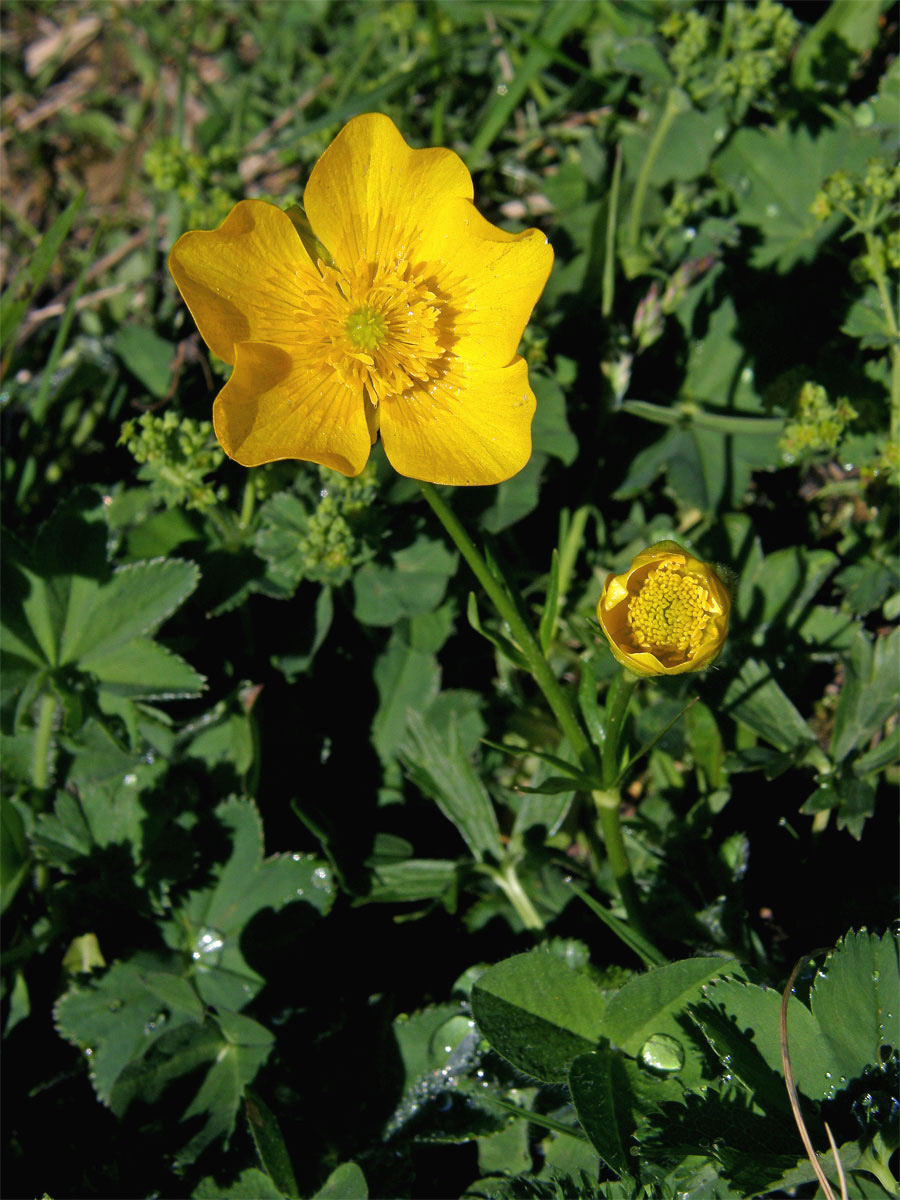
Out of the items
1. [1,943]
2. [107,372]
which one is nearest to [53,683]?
[1,943]

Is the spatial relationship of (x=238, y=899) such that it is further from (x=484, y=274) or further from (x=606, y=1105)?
(x=484, y=274)

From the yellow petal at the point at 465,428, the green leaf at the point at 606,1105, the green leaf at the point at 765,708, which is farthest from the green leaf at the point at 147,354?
the green leaf at the point at 606,1105

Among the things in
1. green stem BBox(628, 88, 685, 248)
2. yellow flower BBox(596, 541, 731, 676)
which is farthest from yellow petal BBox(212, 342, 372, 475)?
green stem BBox(628, 88, 685, 248)

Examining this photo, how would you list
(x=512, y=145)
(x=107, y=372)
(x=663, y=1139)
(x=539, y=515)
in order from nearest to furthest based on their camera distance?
(x=663, y=1139), (x=539, y=515), (x=107, y=372), (x=512, y=145)

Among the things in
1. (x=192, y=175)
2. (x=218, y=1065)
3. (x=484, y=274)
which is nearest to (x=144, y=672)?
(x=218, y=1065)

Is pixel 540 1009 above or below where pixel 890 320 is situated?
below

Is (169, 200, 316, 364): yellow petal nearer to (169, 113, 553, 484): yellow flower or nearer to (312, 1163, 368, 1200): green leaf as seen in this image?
(169, 113, 553, 484): yellow flower

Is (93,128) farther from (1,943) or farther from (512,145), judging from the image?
(1,943)

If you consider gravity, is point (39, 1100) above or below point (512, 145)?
below
